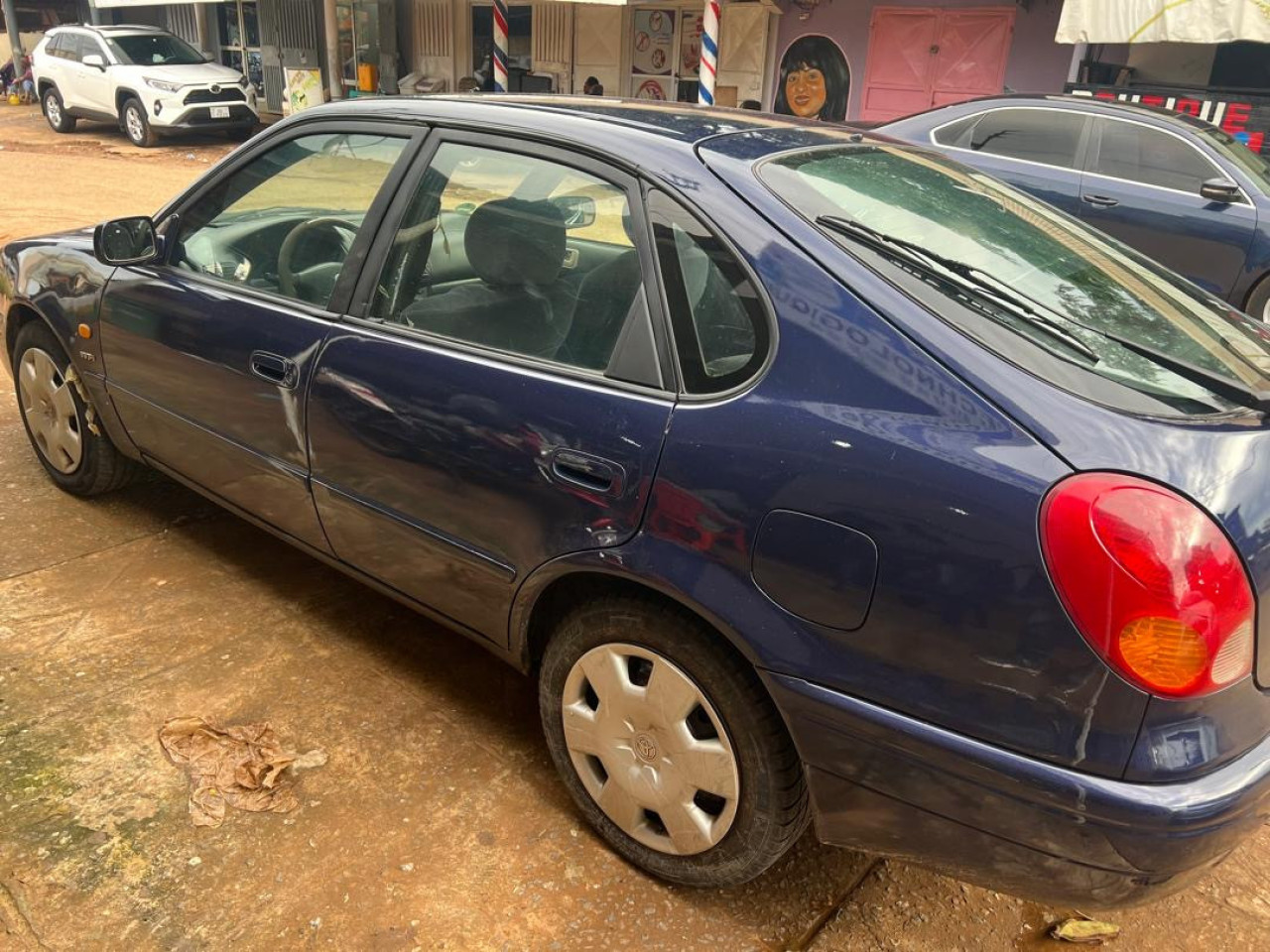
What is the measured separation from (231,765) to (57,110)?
1944 cm

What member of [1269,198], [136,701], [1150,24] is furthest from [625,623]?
[1150,24]

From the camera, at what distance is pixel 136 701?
277 centimetres

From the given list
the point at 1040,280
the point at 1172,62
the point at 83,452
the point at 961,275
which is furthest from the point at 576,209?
the point at 1172,62

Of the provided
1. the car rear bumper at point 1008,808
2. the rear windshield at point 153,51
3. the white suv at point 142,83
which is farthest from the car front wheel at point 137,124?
the car rear bumper at point 1008,808

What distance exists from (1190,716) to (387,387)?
5.99 ft

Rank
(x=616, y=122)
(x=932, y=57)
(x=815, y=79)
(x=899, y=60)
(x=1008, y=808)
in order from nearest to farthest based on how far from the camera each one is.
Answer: (x=1008, y=808), (x=616, y=122), (x=932, y=57), (x=899, y=60), (x=815, y=79)

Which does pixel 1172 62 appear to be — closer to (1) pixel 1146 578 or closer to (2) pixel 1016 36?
(2) pixel 1016 36

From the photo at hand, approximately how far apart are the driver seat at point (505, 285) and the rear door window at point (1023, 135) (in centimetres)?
577

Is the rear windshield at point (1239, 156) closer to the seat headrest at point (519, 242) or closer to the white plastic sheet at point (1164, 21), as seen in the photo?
the white plastic sheet at point (1164, 21)

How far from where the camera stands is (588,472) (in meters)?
2.06

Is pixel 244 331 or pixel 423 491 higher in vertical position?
pixel 244 331

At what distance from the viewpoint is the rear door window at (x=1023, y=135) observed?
7016 millimetres

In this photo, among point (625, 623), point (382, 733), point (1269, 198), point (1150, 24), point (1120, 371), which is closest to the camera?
point (1120, 371)

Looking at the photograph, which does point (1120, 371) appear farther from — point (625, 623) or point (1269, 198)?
point (1269, 198)
